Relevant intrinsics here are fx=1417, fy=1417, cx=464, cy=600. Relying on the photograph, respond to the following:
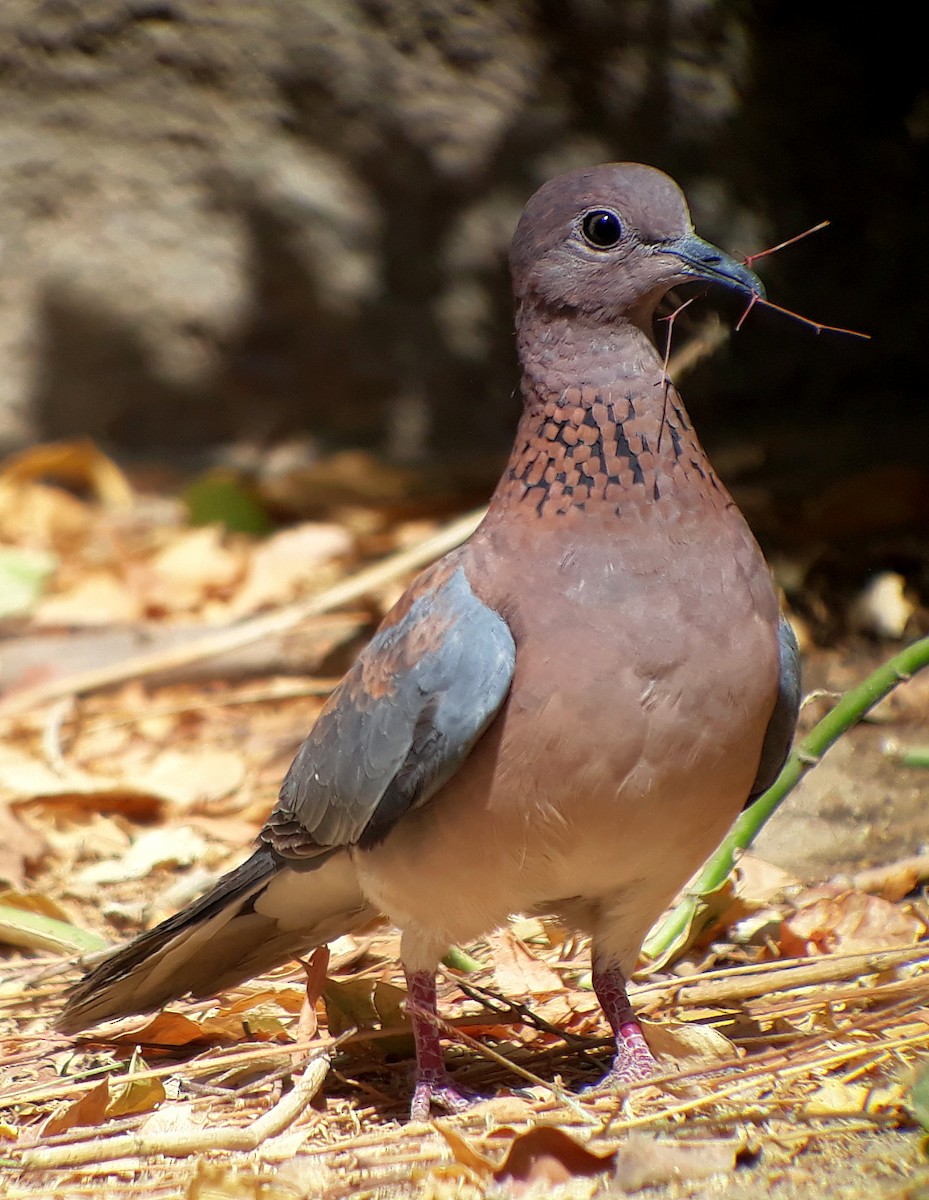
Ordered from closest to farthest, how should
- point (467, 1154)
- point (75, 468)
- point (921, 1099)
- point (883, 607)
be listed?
1. point (921, 1099)
2. point (467, 1154)
3. point (883, 607)
4. point (75, 468)

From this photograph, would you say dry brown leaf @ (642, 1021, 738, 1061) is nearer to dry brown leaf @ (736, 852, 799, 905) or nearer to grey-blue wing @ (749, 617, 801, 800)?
grey-blue wing @ (749, 617, 801, 800)

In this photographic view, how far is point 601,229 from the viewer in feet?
8.68

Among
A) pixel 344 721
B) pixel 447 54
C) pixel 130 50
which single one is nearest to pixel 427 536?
pixel 447 54

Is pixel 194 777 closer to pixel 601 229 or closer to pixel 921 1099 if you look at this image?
pixel 601 229

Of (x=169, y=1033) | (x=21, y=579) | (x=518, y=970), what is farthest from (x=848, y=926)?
(x=21, y=579)

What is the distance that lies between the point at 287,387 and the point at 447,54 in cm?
168

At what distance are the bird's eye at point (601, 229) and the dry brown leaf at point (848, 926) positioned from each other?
1654 mm

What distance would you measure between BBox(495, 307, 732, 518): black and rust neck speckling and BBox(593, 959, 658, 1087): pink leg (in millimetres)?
979

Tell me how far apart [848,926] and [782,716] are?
80 cm

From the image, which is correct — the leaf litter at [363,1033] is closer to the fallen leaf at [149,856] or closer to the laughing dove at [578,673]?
the fallen leaf at [149,856]

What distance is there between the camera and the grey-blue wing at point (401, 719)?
8.23 feet

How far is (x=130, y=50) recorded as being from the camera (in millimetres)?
5996

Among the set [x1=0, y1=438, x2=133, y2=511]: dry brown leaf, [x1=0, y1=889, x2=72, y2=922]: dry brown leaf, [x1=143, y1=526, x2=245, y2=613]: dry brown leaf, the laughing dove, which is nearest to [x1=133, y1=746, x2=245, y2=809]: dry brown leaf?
[x1=0, y1=889, x2=72, y2=922]: dry brown leaf

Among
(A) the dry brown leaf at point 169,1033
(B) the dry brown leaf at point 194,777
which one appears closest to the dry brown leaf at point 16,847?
(B) the dry brown leaf at point 194,777
